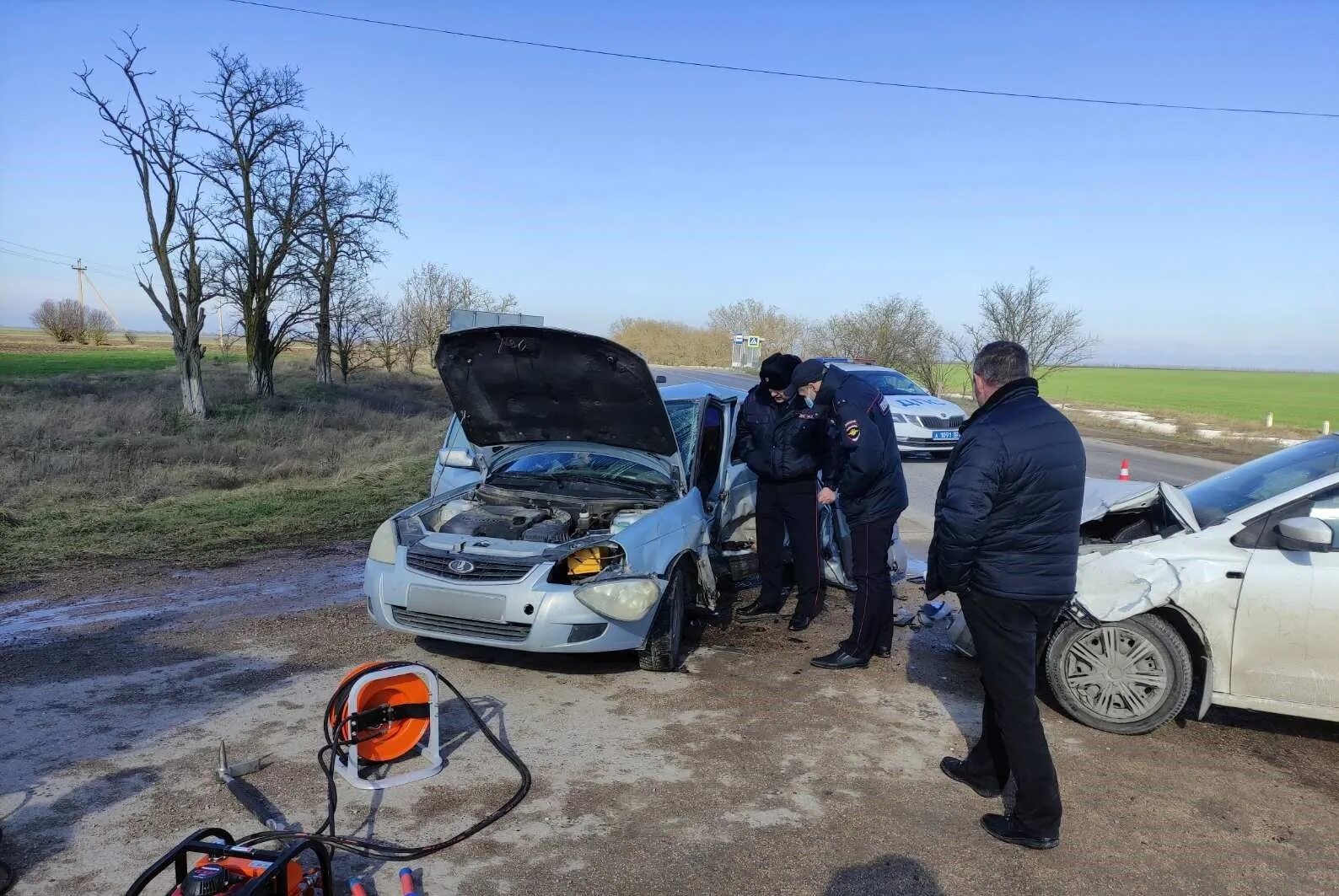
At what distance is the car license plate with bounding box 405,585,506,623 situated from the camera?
4.78m

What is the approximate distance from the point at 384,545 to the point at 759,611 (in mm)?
2737

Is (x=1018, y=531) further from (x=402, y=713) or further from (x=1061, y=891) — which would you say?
(x=402, y=713)

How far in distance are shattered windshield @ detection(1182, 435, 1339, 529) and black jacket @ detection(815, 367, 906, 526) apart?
163 centimetres

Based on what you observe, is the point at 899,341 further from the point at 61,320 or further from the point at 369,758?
the point at 61,320

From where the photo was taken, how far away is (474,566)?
4.96 metres

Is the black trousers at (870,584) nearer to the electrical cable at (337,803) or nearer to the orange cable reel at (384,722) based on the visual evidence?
the electrical cable at (337,803)

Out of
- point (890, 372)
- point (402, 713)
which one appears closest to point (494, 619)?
point (402, 713)

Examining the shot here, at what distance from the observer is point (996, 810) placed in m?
3.80

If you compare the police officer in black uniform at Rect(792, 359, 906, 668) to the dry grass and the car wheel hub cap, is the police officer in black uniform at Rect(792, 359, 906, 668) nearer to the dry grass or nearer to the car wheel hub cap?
the car wheel hub cap

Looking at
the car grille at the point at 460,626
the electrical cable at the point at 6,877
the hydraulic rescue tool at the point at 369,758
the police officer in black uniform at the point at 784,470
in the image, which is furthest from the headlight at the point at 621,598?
the electrical cable at the point at 6,877

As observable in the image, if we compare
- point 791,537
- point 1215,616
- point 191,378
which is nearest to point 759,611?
point 791,537

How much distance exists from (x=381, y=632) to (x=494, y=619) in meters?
1.63

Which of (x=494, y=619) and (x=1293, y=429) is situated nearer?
(x=494, y=619)

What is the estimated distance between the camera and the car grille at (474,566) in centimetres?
490
